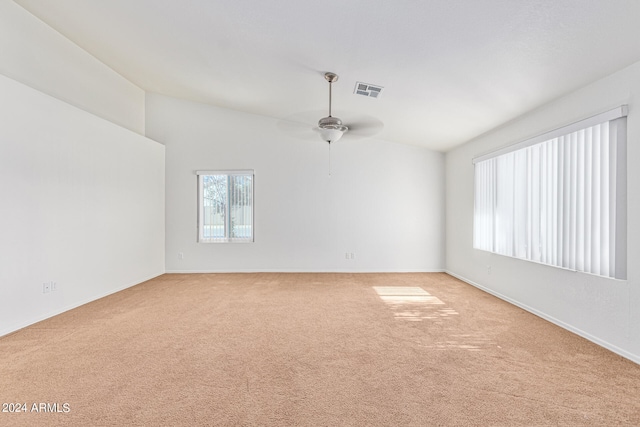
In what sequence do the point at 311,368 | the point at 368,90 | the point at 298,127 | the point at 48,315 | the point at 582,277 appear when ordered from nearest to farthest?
1. the point at 311,368
2. the point at 582,277
3. the point at 48,315
4. the point at 368,90
5. the point at 298,127

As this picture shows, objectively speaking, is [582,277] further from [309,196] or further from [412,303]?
[309,196]

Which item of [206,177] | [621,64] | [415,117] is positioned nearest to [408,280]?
[415,117]

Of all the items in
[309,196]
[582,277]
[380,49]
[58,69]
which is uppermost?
[58,69]

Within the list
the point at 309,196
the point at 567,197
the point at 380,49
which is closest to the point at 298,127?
the point at 309,196

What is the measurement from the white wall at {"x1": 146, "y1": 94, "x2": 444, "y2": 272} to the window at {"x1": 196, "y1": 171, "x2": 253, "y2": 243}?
0.17m

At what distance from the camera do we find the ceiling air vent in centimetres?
378

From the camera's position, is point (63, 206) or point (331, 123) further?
point (63, 206)

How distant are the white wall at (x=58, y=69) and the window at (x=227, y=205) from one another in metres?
1.87

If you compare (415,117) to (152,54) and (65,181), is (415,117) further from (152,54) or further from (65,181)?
(65,181)

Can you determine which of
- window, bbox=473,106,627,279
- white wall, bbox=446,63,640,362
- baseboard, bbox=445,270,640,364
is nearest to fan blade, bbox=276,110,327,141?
white wall, bbox=446,63,640,362

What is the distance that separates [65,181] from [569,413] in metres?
5.46

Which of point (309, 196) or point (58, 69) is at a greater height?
point (58, 69)

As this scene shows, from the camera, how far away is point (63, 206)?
3689 millimetres

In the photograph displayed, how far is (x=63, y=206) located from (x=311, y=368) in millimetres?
3792
